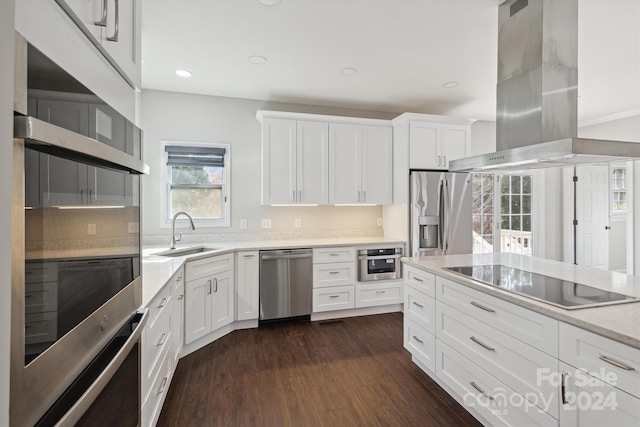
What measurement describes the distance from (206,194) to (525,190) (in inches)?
199

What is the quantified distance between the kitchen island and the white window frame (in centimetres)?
239

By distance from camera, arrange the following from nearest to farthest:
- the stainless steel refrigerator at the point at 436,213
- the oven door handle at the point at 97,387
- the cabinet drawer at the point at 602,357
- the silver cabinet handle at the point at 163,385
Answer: the oven door handle at the point at 97,387 → the cabinet drawer at the point at 602,357 → the silver cabinet handle at the point at 163,385 → the stainless steel refrigerator at the point at 436,213

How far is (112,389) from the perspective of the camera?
37.5 inches

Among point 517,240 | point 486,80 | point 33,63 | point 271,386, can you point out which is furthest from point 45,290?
point 517,240

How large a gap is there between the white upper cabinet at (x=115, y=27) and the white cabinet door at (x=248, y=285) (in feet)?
7.31

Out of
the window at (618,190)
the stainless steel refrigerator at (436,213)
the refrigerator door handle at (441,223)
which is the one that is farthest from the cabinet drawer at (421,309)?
the window at (618,190)

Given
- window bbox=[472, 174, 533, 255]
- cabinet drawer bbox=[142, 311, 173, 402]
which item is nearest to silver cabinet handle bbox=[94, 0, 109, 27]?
cabinet drawer bbox=[142, 311, 173, 402]

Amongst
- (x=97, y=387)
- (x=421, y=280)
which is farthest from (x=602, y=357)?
(x=97, y=387)

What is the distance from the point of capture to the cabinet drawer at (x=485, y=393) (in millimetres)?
1464

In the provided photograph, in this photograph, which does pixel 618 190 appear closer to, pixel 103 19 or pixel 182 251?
pixel 182 251

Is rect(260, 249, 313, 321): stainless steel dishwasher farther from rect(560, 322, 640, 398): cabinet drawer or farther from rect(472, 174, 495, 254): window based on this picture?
rect(472, 174, 495, 254): window

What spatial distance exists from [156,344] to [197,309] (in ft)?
3.62

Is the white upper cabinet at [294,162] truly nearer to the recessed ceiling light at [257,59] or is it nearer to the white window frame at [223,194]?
the white window frame at [223,194]

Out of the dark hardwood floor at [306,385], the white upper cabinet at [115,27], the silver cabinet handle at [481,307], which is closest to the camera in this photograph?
the white upper cabinet at [115,27]
